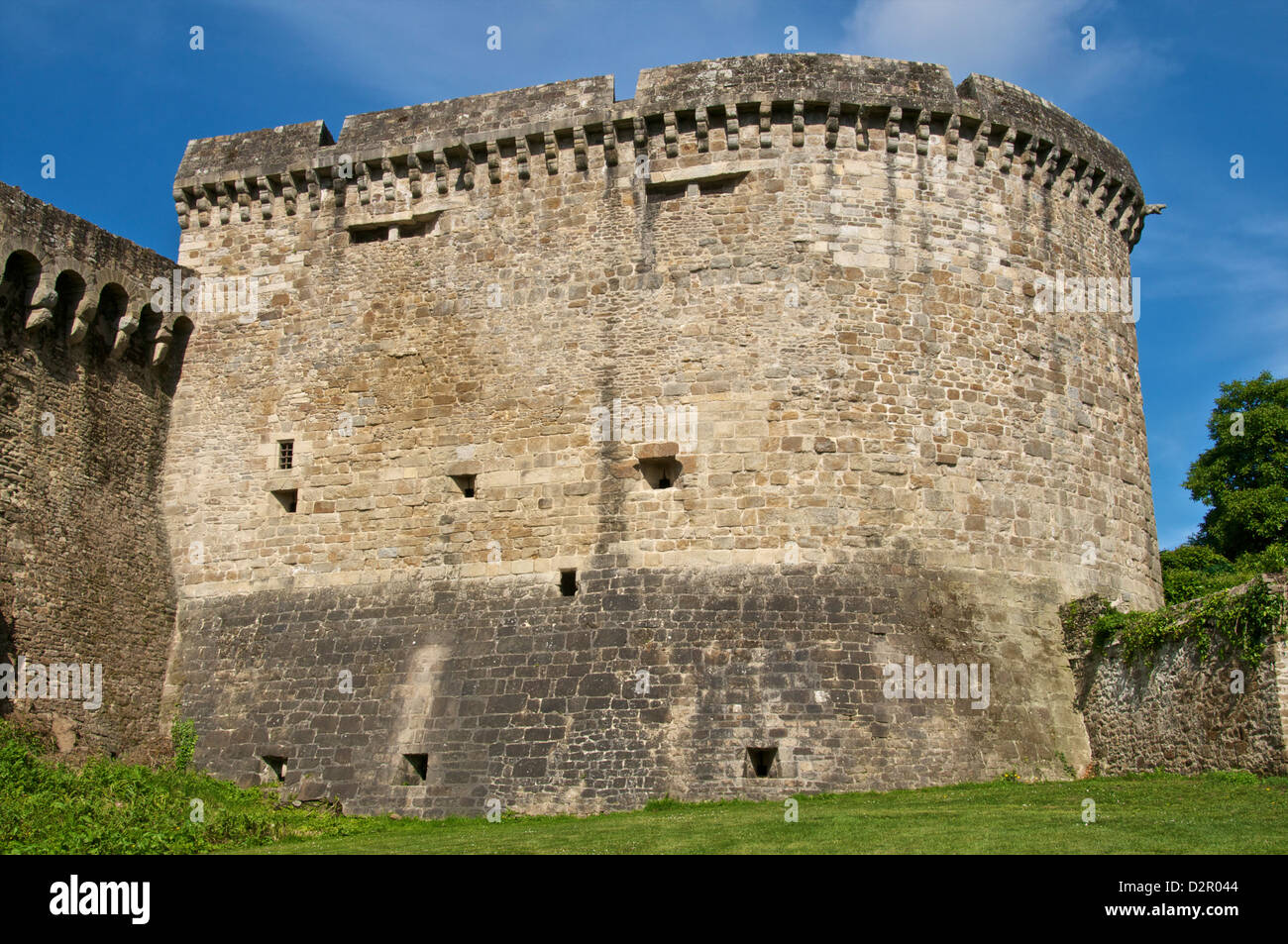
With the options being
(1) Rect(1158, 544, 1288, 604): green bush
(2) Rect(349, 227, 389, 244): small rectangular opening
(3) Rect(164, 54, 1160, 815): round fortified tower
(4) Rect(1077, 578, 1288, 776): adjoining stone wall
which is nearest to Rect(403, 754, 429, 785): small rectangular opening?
(3) Rect(164, 54, 1160, 815): round fortified tower

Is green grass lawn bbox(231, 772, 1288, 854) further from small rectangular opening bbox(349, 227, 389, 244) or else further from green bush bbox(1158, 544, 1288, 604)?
small rectangular opening bbox(349, 227, 389, 244)

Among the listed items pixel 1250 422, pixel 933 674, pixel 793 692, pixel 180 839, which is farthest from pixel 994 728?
pixel 1250 422

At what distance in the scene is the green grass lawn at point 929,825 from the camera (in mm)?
8680

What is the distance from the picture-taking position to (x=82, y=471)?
14.7 m

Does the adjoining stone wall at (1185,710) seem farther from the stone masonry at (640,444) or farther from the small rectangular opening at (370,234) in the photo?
the small rectangular opening at (370,234)

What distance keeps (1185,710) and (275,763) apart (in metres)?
9.81

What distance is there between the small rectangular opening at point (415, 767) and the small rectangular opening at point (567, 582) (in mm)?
2317

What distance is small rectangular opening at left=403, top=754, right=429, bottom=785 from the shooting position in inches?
527

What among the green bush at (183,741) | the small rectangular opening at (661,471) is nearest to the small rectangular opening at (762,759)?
the small rectangular opening at (661,471)

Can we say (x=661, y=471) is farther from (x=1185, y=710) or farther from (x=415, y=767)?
(x=1185, y=710)

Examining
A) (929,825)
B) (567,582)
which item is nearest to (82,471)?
(567,582)

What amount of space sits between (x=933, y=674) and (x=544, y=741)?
13.6 feet

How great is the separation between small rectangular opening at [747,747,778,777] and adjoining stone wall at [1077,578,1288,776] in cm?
381
